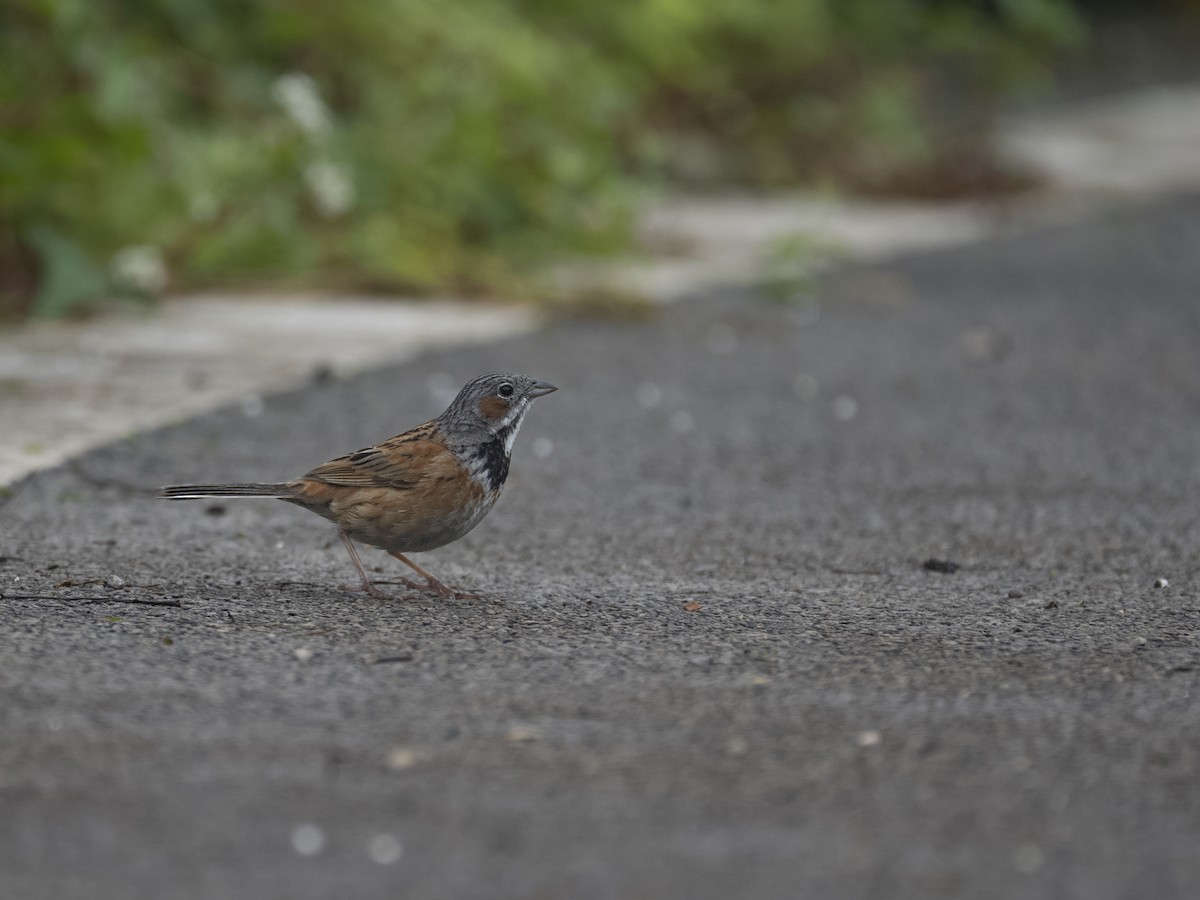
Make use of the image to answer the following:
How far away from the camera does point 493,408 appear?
4707mm

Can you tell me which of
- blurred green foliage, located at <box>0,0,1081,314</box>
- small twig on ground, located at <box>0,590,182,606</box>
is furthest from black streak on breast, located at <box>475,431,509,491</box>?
blurred green foliage, located at <box>0,0,1081,314</box>

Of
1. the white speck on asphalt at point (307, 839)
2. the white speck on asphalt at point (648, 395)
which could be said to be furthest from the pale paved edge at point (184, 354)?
the white speck on asphalt at point (307, 839)

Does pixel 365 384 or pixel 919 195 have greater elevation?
pixel 919 195

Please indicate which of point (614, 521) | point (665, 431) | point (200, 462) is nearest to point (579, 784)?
point (614, 521)

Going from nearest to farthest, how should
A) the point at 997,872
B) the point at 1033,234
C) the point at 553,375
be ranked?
the point at 997,872, the point at 553,375, the point at 1033,234

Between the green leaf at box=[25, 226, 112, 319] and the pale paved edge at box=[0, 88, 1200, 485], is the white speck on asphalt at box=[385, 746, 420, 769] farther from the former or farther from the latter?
the green leaf at box=[25, 226, 112, 319]

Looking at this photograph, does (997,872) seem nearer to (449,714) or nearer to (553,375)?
(449,714)

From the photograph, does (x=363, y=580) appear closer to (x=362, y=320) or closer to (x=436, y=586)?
(x=436, y=586)

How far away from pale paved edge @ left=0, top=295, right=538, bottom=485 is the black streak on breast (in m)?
1.84

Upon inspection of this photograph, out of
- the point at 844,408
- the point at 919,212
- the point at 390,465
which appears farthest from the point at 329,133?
the point at 919,212

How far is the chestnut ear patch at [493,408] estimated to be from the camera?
469 cm

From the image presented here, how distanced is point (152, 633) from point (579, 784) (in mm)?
1308

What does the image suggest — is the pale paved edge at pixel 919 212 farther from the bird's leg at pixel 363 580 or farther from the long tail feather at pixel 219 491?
the long tail feather at pixel 219 491

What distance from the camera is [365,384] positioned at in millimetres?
7500
